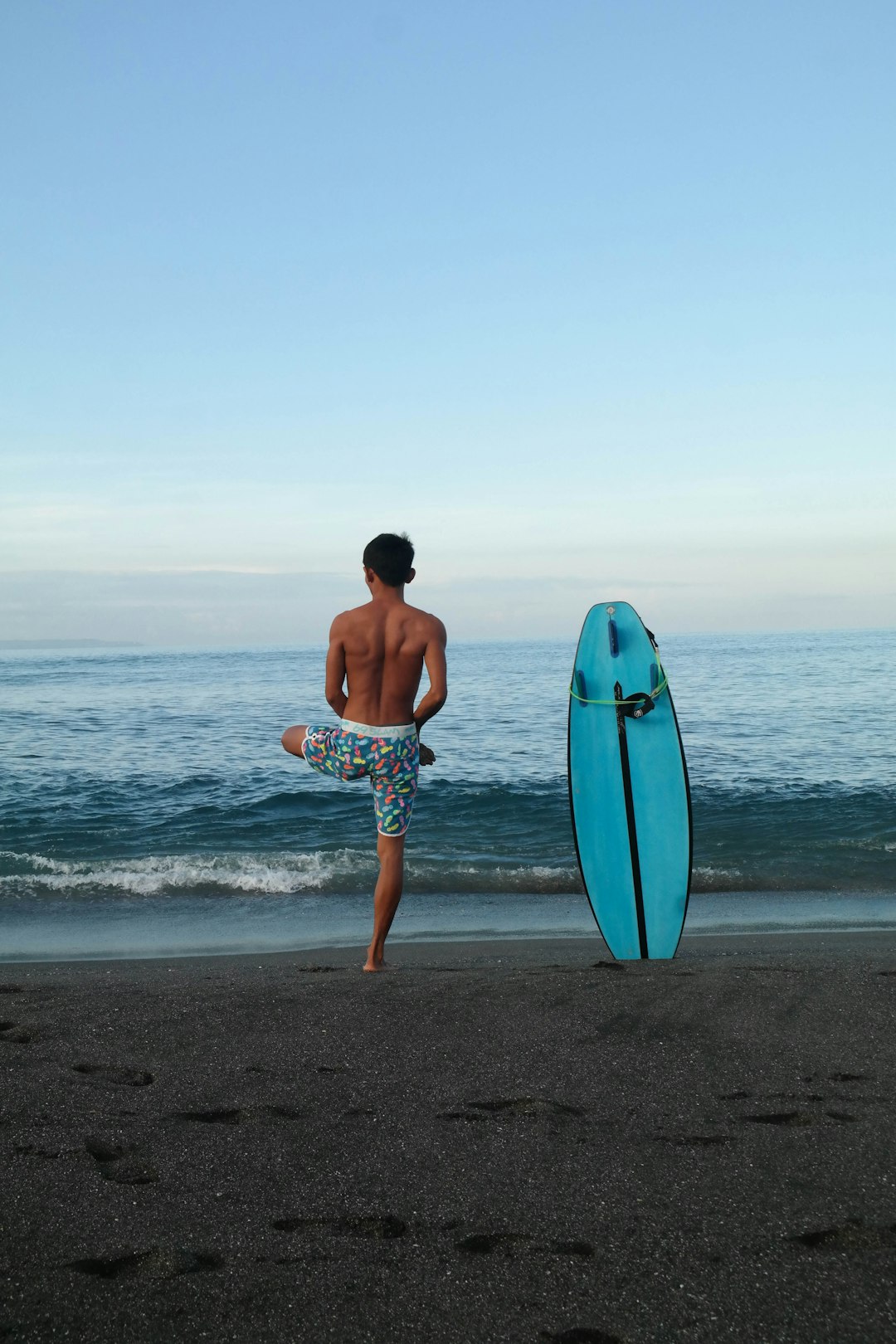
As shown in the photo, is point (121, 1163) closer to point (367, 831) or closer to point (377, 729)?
point (377, 729)

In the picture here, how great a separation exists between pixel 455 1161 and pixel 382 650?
88.9 inches

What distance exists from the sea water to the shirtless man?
2.01 metres

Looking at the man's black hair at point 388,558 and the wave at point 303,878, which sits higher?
the man's black hair at point 388,558

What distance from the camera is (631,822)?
16.2 feet

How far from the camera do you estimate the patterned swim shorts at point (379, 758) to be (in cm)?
405

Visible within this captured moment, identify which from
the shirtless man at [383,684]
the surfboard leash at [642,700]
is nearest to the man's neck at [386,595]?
the shirtless man at [383,684]

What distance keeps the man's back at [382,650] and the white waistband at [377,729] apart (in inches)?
0.8

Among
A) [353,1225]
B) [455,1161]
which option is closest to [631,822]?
[455,1161]

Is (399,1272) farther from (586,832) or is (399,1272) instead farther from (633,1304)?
(586,832)

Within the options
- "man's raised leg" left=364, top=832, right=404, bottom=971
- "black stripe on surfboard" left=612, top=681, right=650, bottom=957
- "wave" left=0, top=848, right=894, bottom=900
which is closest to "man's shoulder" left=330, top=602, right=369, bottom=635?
"man's raised leg" left=364, top=832, right=404, bottom=971

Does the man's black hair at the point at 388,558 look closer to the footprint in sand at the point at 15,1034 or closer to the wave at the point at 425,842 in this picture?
the footprint in sand at the point at 15,1034

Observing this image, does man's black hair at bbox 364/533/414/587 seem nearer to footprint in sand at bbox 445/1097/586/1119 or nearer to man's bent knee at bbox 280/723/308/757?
man's bent knee at bbox 280/723/308/757

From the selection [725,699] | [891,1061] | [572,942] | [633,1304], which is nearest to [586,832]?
[572,942]

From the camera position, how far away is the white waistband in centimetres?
404
